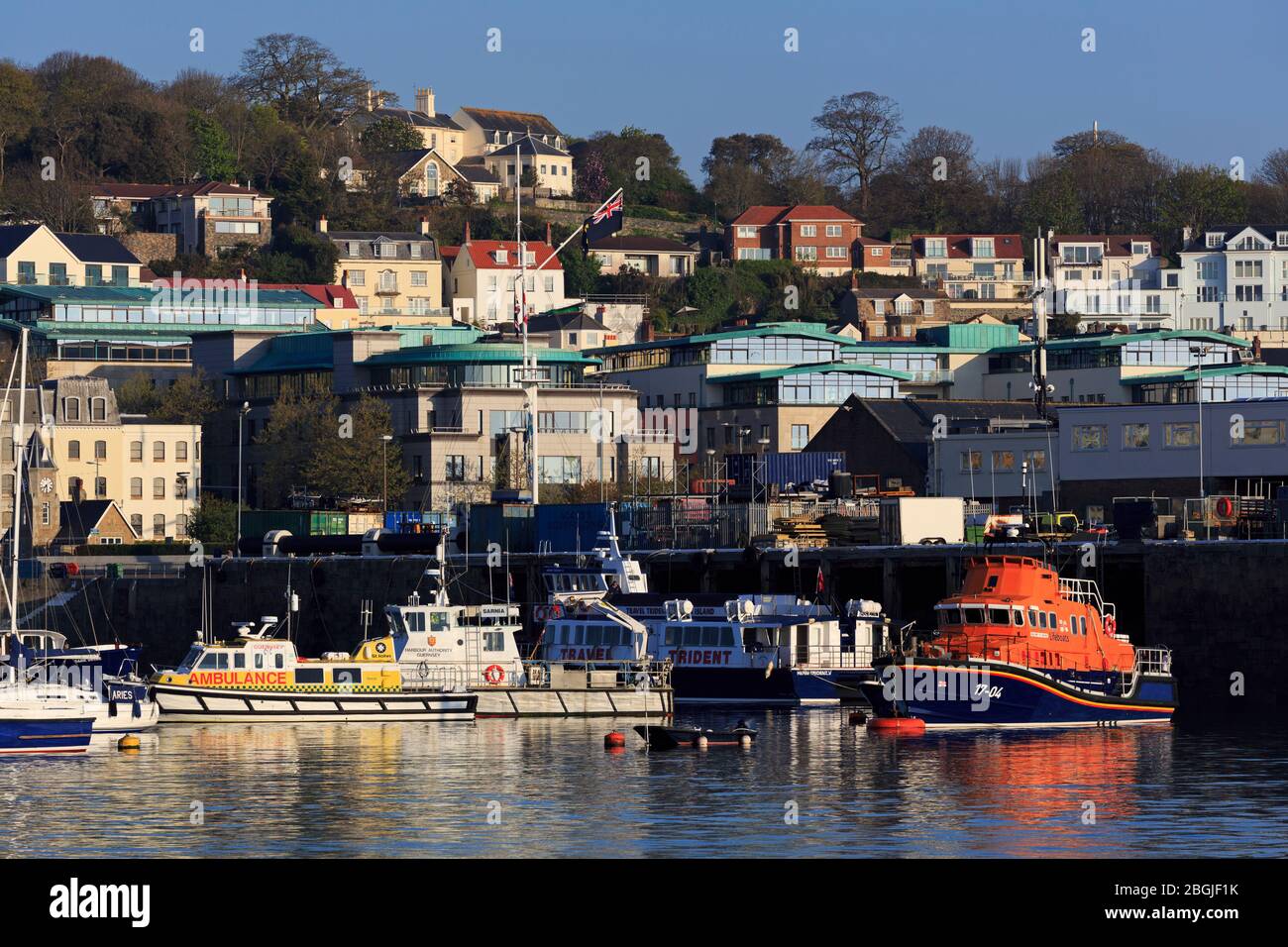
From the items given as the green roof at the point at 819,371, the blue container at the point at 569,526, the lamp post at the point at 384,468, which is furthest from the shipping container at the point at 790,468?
the green roof at the point at 819,371

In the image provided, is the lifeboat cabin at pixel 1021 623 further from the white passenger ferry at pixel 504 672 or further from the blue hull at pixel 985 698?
the white passenger ferry at pixel 504 672

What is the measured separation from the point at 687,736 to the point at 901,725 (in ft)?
21.3

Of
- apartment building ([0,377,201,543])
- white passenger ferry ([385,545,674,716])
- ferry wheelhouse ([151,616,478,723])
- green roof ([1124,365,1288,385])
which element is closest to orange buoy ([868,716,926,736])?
white passenger ferry ([385,545,674,716])

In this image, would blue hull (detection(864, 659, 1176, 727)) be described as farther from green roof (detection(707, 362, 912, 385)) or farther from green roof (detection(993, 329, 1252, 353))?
green roof (detection(993, 329, 1252, 353))

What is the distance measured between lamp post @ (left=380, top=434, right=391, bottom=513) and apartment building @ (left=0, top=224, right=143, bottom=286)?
59.6 m

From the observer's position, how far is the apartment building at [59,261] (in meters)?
177

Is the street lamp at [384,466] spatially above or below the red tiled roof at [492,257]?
below

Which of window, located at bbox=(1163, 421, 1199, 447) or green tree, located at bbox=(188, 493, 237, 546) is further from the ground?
window, located at bbox=(1163, 421, 1199, 447)

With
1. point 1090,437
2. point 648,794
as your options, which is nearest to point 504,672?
point 648,794

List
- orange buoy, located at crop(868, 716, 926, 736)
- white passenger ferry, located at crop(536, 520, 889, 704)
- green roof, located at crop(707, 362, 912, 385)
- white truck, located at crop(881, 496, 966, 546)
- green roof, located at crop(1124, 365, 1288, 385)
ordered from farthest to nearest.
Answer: green roof, located at crop(707, 362, 912, 385) < green roof, located at crop(1124, 365, 1288, 385) < white truck, located at crop(881, 496, 966, 546) < white passenger ferry, located at crop(536, 520, 889, 704) < orange buoy, located at crop(868, 716, 926, 736)

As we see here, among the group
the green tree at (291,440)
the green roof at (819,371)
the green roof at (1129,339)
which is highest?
the green roof at (1129,339)

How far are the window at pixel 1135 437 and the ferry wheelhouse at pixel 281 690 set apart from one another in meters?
37.7

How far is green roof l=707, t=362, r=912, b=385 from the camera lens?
472 ft

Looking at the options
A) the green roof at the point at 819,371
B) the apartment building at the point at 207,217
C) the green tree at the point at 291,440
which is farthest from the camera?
the apartment building at the point at 207,217
